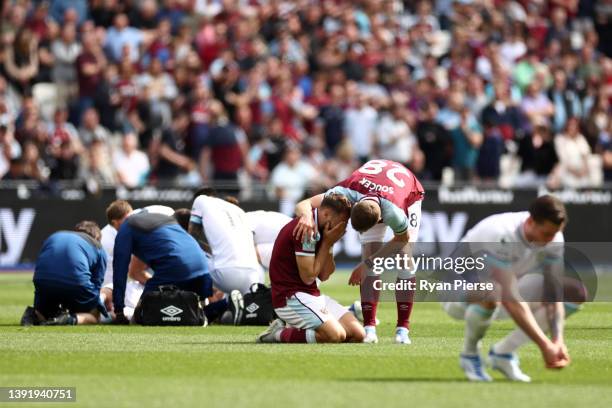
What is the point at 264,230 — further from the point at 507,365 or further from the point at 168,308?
the point at 507,365

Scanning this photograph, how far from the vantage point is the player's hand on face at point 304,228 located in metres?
12.5

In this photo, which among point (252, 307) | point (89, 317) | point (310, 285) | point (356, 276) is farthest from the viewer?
point (89, 317)

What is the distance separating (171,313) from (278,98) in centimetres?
1303

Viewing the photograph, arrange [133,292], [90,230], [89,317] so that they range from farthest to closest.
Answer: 1. [133,292]
2. [89,317]
3. [90,230]

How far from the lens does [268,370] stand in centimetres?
1092

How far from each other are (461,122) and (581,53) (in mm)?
5752

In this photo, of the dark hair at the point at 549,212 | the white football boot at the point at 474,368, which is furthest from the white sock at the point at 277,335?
the dark hair at the point at 549,212

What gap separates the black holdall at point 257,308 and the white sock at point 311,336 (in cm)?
235

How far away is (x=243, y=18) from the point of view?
3009 cm

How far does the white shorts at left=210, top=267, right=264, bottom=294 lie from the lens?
16438 millimetres

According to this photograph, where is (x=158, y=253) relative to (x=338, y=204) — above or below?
below

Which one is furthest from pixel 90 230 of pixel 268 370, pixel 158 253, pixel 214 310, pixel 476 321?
pixel 476 321

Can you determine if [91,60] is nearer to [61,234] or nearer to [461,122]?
[461,122]

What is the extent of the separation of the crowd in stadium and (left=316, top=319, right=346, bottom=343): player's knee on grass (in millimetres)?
11873
